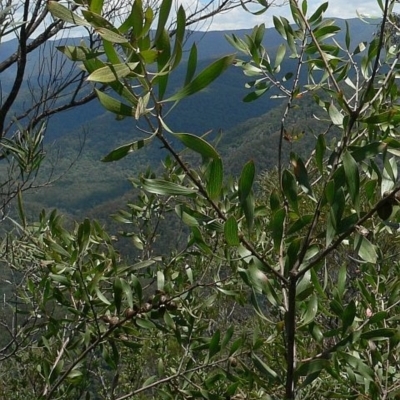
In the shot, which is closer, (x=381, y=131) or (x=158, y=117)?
(x=158, y=117)

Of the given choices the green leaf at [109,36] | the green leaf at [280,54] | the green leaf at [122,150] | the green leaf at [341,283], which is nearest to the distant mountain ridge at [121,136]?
the green leaf at [280,54]

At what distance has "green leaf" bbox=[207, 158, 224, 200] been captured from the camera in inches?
26.5

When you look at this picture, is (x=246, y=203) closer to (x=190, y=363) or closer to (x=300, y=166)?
(x=300, y=166)

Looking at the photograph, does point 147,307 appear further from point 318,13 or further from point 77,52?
point 318,13

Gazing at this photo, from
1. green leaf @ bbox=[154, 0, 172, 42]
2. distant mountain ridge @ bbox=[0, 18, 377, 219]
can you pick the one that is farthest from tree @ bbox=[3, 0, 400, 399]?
distant mountain ridge @ bbox=[0, 18, 377, 219]

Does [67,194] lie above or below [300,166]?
below

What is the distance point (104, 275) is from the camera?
1.23 m

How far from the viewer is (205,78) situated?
1.91 feet

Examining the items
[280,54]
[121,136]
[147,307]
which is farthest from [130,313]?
[121,136]

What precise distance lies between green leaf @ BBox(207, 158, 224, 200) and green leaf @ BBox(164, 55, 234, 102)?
9 cm

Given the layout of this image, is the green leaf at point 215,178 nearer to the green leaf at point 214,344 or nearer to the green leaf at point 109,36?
the green leaf at point 109,36

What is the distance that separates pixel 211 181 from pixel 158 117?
0.46 ft

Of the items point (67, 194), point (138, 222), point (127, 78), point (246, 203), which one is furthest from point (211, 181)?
point (67, 194)

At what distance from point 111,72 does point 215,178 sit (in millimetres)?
204
